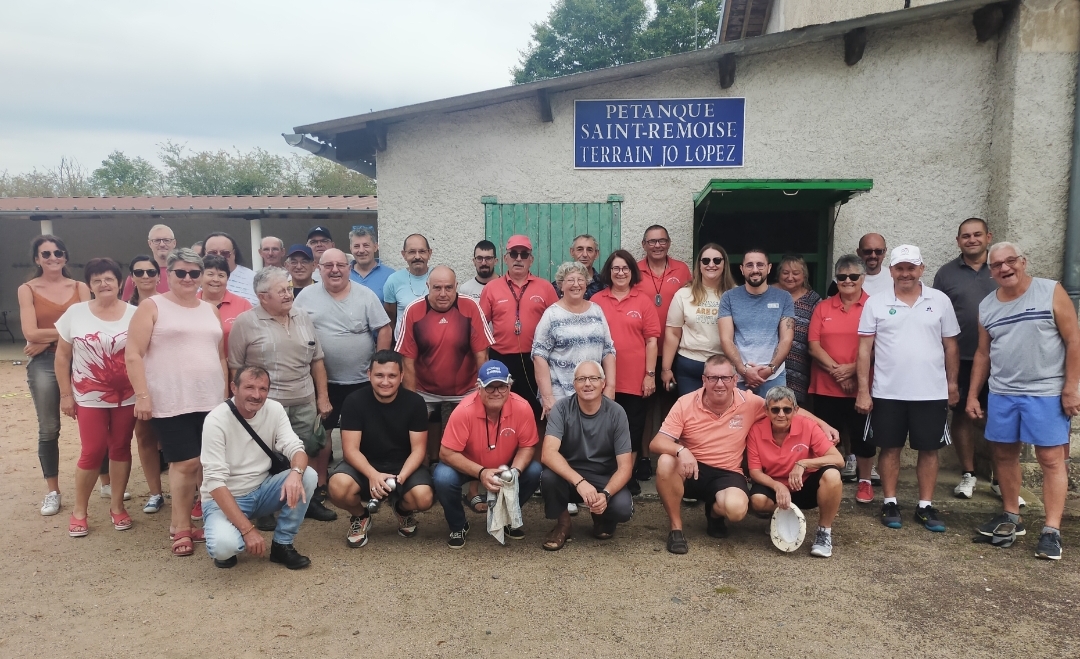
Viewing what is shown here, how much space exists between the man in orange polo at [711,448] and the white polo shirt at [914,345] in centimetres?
59

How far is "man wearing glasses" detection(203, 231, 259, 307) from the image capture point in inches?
202

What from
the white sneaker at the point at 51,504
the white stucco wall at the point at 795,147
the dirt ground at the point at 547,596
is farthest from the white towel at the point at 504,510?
the white sneaker at the point at 51,504

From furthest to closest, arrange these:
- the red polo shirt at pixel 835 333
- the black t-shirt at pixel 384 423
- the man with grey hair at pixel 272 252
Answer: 1. the man with grey hair at pixel 272 252
2. the red polo shirt at pixel 835 333
3. the black t-shirt at pixel 384 423

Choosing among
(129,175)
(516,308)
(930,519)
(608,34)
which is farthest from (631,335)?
(129,175)

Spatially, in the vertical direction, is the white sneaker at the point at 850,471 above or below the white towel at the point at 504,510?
below

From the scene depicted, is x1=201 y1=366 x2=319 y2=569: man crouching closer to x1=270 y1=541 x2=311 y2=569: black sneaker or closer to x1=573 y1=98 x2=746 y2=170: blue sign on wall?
x1=270 y1=541 x2=311 y2=569: black sneaker

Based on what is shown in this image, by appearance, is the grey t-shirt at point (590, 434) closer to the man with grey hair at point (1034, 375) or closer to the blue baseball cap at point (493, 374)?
the blue baseball cap at point (493, 374)

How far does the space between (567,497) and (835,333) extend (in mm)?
2161

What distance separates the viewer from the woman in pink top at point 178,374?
3941mm

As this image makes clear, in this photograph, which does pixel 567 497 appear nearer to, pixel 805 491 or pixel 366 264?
pixel 805 491

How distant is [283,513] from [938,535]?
154 inches

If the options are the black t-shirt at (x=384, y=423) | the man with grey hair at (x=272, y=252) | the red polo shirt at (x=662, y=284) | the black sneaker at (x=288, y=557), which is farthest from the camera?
the man with grey hair at (x=272, y=252)

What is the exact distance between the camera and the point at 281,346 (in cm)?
427

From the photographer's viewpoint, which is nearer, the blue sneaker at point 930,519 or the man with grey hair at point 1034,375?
the man with grey hair at point 1034,375
